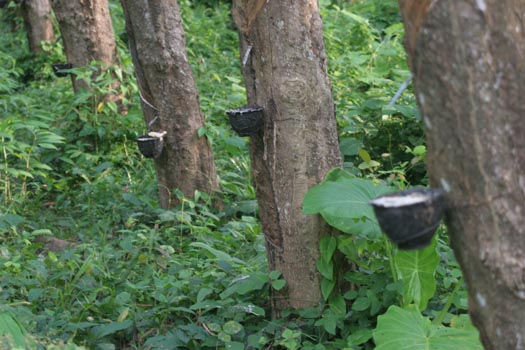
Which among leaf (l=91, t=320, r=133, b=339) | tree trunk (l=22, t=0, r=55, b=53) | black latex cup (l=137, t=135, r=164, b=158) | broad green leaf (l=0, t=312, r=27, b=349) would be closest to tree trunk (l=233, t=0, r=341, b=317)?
leaf (l=91, t=320, r=133, b=339)

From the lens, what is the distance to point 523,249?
1.74m

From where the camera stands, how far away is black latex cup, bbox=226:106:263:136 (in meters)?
3.38

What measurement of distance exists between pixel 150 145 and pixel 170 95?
0.42 metres

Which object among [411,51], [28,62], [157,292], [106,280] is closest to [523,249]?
[411,51]

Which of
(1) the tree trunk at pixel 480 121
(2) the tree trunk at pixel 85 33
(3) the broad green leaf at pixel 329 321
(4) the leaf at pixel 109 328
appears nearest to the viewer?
(1) the tree trunk at pixel 480 121

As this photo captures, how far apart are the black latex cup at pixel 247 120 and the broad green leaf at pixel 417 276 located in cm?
82

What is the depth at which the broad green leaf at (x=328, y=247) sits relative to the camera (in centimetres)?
350

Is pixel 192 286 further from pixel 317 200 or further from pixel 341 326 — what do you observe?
pixel 317 200

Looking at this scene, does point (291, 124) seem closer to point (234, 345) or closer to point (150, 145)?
point (234, 345)

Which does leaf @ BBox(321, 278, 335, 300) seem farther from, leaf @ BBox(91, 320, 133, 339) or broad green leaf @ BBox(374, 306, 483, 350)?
leaf @ BBox(91, 320, 133, 339)

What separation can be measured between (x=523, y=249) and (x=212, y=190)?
4.32 meters

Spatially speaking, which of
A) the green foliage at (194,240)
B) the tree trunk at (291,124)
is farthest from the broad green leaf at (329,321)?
the tree trunk at (291,124)

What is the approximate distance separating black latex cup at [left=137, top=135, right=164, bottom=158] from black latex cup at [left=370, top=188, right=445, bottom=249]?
12.8 feet

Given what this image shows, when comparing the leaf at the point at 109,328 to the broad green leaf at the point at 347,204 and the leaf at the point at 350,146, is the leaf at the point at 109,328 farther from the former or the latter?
the leaf at the point at 350,146
